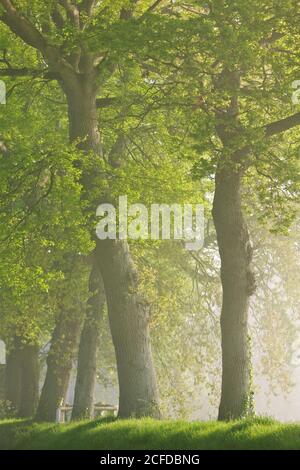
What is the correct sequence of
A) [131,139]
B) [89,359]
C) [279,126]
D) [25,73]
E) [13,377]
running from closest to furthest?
[279,126], [25,73], [131,139], [89,359], [13,377]

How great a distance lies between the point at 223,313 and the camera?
1886cm

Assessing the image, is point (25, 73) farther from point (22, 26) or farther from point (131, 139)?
point (131, 139)

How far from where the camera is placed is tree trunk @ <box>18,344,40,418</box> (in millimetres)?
29312

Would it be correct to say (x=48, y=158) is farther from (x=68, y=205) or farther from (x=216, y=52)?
(x=216, y=52)

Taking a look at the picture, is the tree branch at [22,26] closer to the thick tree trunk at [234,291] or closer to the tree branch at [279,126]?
the thick tree trunk at [234,291]

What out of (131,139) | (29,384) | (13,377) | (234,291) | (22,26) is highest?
(22,26)

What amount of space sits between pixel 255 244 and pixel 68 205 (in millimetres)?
16118

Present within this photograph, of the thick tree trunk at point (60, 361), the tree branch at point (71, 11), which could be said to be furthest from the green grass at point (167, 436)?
the tree branch at point (71, 11)

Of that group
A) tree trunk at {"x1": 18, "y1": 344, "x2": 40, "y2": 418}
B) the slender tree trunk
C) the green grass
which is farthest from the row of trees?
the slender tree trunk

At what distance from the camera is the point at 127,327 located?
19.6m

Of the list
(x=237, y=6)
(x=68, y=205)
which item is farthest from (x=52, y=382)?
(x=237, y=6)

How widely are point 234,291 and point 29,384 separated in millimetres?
13684

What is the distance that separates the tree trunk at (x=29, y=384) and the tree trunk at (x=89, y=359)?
3.79 metres

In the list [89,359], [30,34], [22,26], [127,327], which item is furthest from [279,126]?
[89,359]
